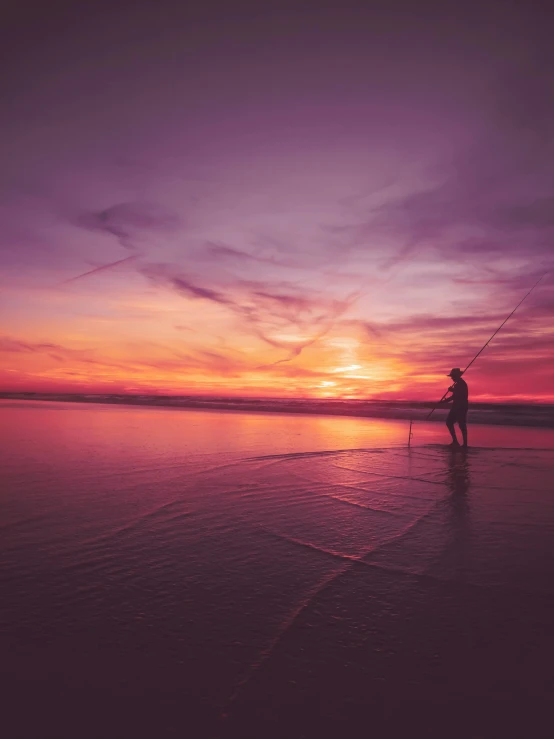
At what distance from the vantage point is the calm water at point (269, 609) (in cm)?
234

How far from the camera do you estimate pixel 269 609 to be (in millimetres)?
3342

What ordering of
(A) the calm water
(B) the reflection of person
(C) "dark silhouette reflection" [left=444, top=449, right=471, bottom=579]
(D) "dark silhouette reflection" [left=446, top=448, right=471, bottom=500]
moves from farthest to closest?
(B) the reflection of person, (D) "dark silhouette reflection" [left=446, top=448, right=471, bottom=500], (C) "dark silhouette reflection" [left=444, top=449, right=471, bottom=579], (A) the calm water

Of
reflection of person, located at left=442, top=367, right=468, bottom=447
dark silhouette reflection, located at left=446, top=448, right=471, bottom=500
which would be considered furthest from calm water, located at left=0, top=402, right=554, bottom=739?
reflection of person, located at left=442, top=367, right=468, bottom=447

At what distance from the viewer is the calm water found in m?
2.34

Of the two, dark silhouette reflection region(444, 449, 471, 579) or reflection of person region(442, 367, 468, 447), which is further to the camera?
reflection of person region(442, 367, 468, 447)

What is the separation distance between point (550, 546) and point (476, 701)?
3.10 metres

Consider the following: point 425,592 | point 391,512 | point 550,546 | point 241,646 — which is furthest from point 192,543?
point 550,546

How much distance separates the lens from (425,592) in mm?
3689

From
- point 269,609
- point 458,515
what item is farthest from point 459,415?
point 269,609

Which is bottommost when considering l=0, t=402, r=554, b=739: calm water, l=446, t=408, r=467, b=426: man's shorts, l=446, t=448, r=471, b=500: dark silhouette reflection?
l=0, t=402, r=554, b=739: calm water

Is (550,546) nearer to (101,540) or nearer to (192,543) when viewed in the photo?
(192,543)

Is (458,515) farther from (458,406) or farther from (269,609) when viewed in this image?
(458,406)

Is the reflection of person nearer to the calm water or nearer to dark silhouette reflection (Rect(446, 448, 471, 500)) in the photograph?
dark silhouette reflection (Rect(446, 448, 471, 500))

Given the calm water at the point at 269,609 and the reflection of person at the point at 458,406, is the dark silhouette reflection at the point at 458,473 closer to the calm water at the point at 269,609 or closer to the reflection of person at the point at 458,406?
the calm water at the point at 269,609
